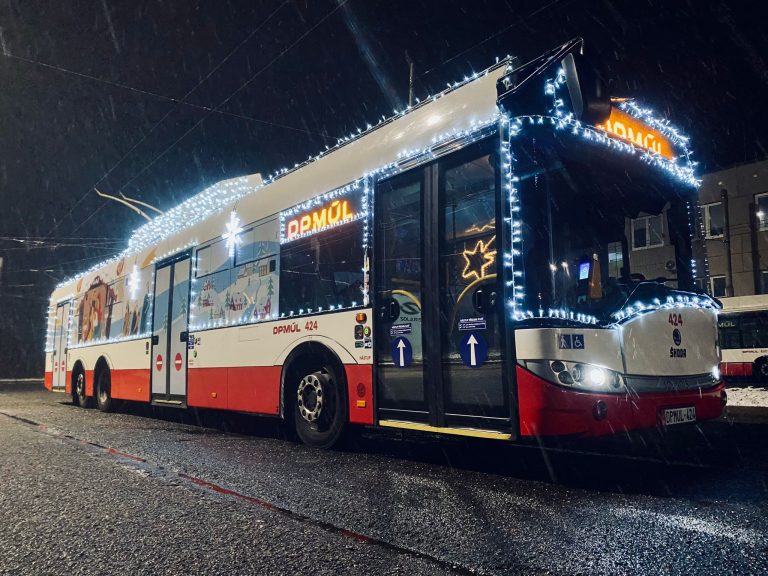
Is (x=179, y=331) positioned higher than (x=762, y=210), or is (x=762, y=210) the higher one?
(x=762, y=210)

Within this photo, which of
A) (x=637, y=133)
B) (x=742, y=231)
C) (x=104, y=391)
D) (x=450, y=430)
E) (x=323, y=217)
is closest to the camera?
(x=450, y=430)

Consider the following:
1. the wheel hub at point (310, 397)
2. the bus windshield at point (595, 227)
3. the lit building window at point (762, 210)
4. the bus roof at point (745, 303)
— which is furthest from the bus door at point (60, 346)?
the lit building window at point (762, 210)

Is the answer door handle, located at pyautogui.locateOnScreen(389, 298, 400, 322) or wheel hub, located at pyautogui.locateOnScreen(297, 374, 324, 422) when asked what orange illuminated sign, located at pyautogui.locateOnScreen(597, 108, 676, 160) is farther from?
wheel hub, located at pyautogui.locateOnScreen(297, 374, 324, 422)

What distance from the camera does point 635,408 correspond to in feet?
15.3

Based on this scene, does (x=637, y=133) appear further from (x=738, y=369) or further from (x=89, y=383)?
(x=738, y=369)

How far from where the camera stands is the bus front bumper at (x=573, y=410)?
169 inches

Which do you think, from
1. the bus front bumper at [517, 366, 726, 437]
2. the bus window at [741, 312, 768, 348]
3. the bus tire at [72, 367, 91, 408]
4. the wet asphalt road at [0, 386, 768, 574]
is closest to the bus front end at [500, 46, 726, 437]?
the bus front bumper at [517, 366, 726, 437]

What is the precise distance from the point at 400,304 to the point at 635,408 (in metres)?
2.20

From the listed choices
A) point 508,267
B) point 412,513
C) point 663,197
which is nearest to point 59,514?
point 412,513

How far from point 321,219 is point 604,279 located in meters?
3.09

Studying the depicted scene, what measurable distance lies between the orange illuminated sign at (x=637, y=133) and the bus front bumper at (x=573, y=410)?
229 cm

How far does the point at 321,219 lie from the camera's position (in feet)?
22.2

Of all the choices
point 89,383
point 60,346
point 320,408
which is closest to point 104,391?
point 89,383

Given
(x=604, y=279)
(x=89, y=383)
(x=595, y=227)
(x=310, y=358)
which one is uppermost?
(x=595, y=227)
